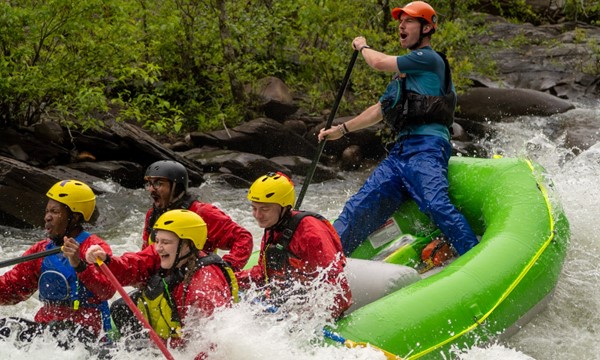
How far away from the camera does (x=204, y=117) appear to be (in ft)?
38.8

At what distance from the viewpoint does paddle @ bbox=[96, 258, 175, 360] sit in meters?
3.72

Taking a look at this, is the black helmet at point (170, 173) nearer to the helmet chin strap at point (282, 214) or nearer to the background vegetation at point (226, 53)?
the helmet chin strap at point (282, 214)

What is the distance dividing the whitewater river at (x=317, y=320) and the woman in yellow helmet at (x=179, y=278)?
0.10 meters

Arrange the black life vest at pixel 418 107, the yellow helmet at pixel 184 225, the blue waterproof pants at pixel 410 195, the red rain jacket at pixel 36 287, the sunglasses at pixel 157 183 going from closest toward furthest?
the yellow helmet at pixel 184 225, the red rain jacket at pixel 36 287, the sunglasses at pixel 157 183, the blue waterproof pants at pixel 410 195, the black life vest at pixel 418 107

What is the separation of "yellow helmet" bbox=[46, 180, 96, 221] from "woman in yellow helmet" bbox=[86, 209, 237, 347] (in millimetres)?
357

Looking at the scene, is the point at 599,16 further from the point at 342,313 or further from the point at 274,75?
the point at 342,313

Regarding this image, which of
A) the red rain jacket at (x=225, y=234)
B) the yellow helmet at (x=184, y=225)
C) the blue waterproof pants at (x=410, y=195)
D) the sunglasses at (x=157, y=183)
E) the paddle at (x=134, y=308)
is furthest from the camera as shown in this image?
the blue waterproof pants at (x=410, y=195)

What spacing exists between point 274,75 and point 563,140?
4.31 m

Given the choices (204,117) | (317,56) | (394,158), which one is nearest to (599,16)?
(317,56)

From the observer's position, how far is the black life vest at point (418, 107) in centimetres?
554

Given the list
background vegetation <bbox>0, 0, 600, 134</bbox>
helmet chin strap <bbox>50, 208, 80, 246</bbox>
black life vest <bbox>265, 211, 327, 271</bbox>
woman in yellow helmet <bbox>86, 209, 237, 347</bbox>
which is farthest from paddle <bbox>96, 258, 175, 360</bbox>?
background vegetation <bbox>0, 0, 600, 134</bbox>

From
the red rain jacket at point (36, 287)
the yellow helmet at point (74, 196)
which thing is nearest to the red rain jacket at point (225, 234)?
the yellow helmet at point (74, 196)

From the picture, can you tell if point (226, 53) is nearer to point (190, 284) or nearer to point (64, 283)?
point (64, 283)

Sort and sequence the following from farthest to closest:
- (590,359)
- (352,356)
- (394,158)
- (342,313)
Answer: (394,158)
(590,359)
(342,313)
(352,356)
